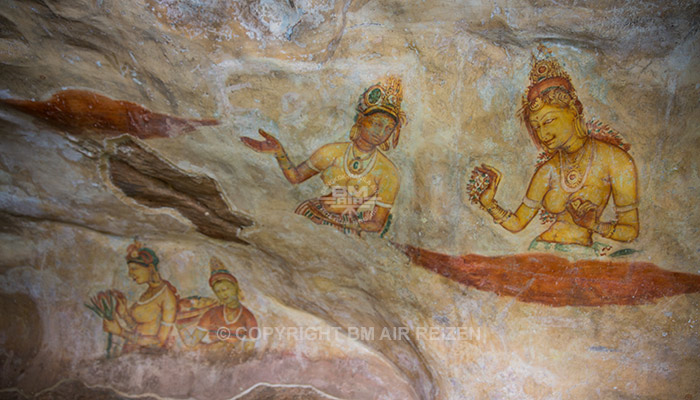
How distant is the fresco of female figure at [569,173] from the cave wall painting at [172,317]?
10.7 ft

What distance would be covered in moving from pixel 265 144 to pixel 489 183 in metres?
1.93

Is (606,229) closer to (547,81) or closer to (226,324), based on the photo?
(547,81)

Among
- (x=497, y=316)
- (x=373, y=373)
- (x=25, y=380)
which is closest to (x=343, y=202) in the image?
(x=497, y=316)

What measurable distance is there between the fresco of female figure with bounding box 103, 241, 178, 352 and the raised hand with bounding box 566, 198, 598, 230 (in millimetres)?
4274

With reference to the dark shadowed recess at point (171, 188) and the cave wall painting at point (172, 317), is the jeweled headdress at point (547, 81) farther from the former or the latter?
the cave wall painting at point (172, 317)

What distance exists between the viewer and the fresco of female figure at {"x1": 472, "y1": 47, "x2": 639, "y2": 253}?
3.44 metres

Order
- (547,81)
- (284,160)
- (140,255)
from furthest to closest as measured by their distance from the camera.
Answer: (140,255) → (284,160) → (547,81)

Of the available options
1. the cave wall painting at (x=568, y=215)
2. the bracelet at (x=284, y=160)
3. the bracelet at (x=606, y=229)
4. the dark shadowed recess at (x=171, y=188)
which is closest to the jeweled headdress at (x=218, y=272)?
the dark shadowed recess at (x=171, y=188)

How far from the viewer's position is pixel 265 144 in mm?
4078

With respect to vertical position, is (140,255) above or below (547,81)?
below

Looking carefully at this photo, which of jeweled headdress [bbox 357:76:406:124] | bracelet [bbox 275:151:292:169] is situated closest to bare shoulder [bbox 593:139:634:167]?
jeweled headdress [bbox 357:76:406:124]

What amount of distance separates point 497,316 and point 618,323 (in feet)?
3.11

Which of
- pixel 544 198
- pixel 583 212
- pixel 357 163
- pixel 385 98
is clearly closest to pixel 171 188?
pixel 357 163

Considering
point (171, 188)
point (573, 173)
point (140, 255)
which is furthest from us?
point (140, 255)
